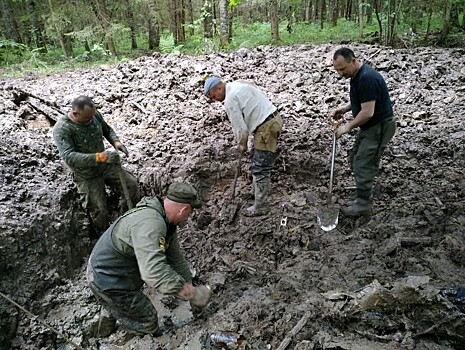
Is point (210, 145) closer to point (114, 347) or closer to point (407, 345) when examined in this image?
point (114, 347)

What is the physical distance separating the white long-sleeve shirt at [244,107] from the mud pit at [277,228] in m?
1.24

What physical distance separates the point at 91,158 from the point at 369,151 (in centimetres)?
355

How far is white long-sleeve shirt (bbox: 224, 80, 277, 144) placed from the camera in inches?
189

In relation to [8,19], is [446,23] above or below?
below

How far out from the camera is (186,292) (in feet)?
10.4

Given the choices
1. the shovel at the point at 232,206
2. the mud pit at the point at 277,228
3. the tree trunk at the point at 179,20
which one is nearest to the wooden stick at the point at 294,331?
the mud pit at the point at 277,228

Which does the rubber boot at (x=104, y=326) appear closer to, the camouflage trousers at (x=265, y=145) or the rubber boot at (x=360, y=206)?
the camouflage trousers at (x=265, y=145)

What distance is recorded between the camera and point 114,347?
13.6ft

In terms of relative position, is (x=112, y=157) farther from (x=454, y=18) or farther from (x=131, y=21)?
(x=131, y=21)

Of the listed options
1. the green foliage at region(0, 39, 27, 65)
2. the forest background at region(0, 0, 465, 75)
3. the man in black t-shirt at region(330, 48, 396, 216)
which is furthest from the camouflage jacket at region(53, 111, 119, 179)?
the green foliage at region(0, 39, 27, 65)

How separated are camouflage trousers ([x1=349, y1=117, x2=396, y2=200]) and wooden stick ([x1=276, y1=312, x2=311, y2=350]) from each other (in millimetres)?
2108

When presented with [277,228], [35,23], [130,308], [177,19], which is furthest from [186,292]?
[177,19]

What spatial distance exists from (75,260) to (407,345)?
4176 millimetres

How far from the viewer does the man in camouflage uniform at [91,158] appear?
456 centimetres
